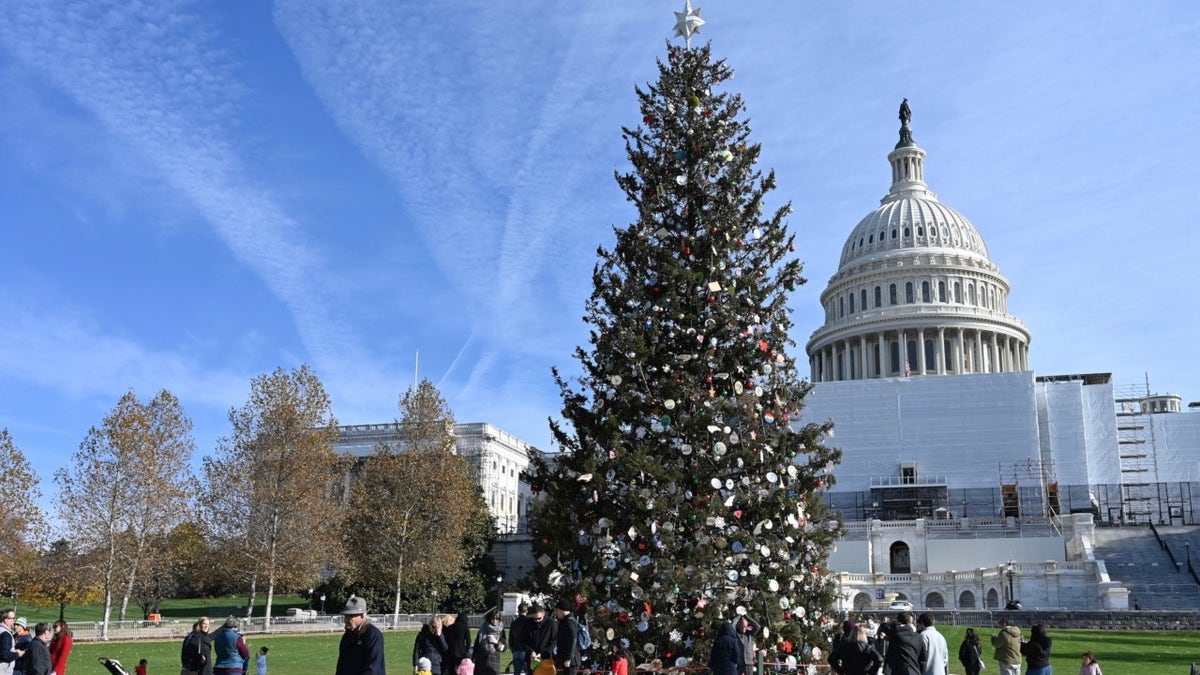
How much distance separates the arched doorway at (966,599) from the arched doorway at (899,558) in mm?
10164

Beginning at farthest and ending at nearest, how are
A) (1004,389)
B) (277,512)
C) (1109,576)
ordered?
(1004,389) < (1109,576) < (277,512)

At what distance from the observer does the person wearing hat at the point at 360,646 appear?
32.7ft

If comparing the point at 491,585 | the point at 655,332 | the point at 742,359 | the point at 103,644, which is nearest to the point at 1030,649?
the point at 742,359

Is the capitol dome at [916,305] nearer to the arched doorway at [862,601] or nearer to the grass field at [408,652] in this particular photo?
the arched doorway at [862,601]

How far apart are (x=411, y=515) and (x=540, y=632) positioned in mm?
45750

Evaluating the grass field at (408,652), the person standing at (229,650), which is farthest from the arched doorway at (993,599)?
the person standing at (229,650)

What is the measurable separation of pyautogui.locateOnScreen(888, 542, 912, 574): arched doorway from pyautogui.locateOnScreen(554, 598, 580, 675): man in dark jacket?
62.7m

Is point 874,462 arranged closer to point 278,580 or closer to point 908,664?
point 278,580

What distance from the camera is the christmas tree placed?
15828mm

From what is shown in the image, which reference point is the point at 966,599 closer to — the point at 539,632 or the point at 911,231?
the point at 539,632

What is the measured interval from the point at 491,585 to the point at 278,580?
28811 mm

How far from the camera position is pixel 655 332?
16.8 metres

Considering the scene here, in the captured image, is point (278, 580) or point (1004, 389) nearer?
point (278, 580)

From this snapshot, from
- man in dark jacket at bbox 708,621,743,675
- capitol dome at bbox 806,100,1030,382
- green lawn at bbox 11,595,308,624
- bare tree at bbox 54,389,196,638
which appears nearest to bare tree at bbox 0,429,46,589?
bare tree at bbox 54,389,196,638
